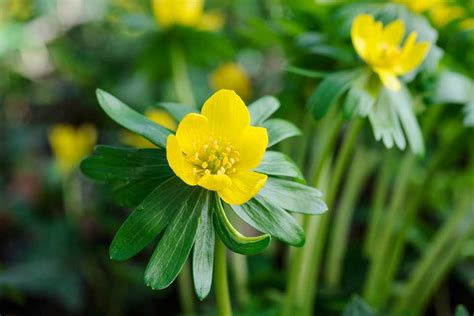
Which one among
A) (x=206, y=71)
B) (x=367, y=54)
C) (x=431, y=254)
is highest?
(x=367, y=54)

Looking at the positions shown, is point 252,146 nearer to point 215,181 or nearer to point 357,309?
point 215,181

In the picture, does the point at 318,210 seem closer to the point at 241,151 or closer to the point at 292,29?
the point at 241,151

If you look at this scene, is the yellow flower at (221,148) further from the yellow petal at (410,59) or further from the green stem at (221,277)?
the yellow petal at (410,59)

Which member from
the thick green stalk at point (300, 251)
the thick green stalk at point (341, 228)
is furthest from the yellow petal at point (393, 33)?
the thick green stalk at point (341, 228)

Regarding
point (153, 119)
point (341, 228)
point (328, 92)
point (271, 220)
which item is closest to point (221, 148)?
point (271, 220)

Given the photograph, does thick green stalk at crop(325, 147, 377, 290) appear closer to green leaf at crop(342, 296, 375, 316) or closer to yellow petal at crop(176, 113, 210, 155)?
green leaf at crop(342, 296, 375, 316)

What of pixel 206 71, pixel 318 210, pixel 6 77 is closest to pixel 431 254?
pixel 318 210

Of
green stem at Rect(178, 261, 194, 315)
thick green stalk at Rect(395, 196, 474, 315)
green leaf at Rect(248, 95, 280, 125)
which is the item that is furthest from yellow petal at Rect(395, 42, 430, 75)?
green stem at Rect(178, 261, 194, 315)
